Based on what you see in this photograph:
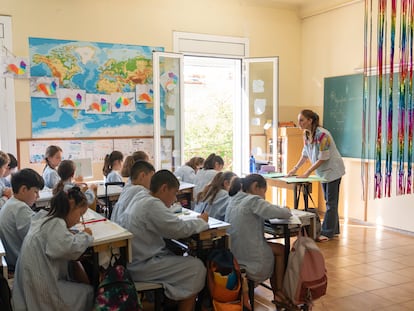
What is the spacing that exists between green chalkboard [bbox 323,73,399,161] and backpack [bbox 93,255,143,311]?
4.23 meters

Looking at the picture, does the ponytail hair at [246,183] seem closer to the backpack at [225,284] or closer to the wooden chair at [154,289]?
the backpack at [225,284]

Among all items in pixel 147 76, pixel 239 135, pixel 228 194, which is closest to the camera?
pixel 228 194

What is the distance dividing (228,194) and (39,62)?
319cm

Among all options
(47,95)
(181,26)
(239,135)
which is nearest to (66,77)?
(47,95)

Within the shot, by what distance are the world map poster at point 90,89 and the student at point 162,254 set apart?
10.3 ft

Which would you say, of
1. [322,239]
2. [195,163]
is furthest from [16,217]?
[322,239]

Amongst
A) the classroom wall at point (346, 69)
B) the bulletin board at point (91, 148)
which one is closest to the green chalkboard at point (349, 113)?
the classroom wall at point (346, 69)

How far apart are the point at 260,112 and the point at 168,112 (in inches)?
60.7

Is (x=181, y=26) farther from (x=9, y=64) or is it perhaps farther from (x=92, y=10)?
(x=9, y=64)

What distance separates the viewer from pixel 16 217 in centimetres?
281

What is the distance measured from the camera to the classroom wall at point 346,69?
575cm

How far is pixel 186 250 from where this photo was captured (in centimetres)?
317


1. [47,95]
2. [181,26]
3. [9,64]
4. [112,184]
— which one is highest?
[181,26]

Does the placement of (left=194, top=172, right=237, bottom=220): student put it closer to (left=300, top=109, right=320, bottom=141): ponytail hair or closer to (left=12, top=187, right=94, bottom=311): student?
(left=12, top=187, right=94, bottom=311): student
